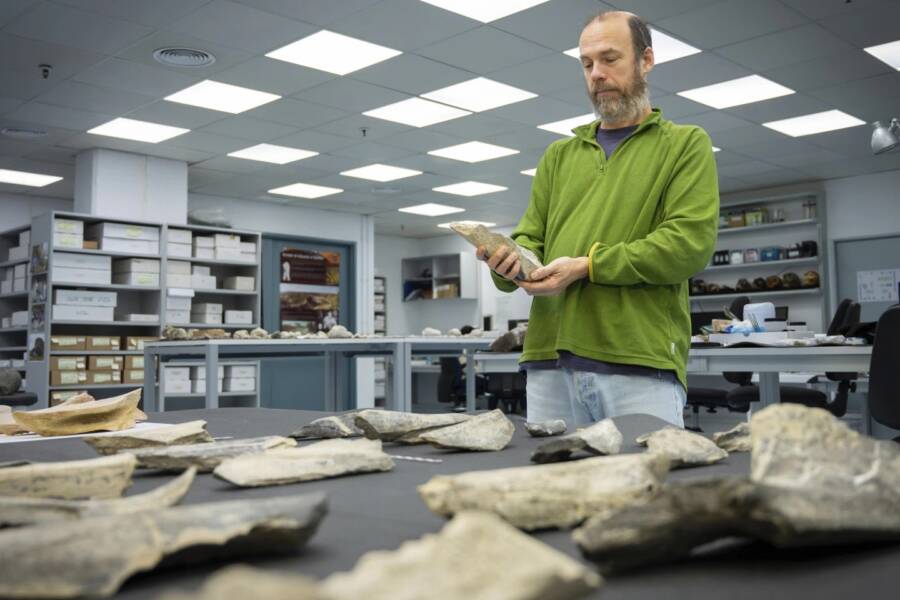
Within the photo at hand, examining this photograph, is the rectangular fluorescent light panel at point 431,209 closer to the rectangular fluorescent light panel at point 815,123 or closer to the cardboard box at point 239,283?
the cardboard box at point 239,283

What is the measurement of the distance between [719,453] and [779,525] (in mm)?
405

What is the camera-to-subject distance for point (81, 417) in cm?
123

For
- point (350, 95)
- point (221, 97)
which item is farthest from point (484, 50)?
point (221, 97)

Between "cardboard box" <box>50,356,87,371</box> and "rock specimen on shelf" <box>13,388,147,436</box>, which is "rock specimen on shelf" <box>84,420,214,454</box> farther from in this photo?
"cardboard box" <box>50,356,87,371</box>

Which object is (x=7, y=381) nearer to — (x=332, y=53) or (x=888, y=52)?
(x=332, y=53)

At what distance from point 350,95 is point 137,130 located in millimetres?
2256

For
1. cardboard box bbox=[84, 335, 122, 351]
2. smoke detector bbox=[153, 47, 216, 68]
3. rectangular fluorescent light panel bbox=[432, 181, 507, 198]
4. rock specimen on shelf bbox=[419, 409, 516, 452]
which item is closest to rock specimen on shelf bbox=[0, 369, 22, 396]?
rock specimen on shelf bbox=[419, 409, 516, 452]

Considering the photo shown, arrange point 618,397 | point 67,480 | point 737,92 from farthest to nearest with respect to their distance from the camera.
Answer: point 737,92 → point 618,397 → point 67,480

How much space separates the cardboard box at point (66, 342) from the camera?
687 cm

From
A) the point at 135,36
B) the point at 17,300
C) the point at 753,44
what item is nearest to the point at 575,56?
the point at 753,44

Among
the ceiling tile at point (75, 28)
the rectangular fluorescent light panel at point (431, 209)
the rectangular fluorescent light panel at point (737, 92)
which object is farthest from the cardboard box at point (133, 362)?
the rectangular fluorescent light panel at point (737, 92)

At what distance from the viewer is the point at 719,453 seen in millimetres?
848

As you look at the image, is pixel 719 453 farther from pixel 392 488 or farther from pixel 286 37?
pixel 286 37

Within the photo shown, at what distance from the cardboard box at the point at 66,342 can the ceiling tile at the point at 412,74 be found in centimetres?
360
